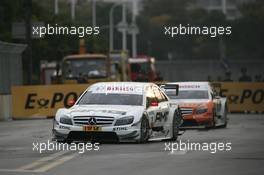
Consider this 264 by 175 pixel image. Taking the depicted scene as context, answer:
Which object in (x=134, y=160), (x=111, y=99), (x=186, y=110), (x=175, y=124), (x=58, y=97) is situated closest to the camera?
(x=134, y=160)

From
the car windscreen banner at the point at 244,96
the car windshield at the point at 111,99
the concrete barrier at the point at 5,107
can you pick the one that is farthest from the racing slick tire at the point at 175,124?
the car windscreen banner at the point at 244,96

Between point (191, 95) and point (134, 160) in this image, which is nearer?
point (134, 160)

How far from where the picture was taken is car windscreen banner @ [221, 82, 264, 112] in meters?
45.6

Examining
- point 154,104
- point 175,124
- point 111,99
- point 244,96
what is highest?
point 111,99

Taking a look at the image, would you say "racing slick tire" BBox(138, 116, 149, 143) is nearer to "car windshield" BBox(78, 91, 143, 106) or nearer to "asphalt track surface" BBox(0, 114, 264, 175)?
"asphalt track surface" BBox(0, 114, 264, 175)

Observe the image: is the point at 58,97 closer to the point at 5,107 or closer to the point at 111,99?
the point at 5,107

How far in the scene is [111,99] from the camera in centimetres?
2227

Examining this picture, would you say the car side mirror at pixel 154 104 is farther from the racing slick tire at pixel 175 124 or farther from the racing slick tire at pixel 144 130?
the racing slick tire at pixel 144 130

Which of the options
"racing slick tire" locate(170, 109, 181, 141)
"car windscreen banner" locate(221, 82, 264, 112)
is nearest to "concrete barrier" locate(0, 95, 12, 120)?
"car windscreen banner" locate(221, 82, 264, 112)

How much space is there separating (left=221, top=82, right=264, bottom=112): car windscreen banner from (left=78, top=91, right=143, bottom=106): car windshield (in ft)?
77.5

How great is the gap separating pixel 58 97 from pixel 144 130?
2206 cm

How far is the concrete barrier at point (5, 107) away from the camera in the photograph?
1587 inches

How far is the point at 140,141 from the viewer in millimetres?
21375

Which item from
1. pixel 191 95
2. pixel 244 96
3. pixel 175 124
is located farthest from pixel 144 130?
pixel 244 96
